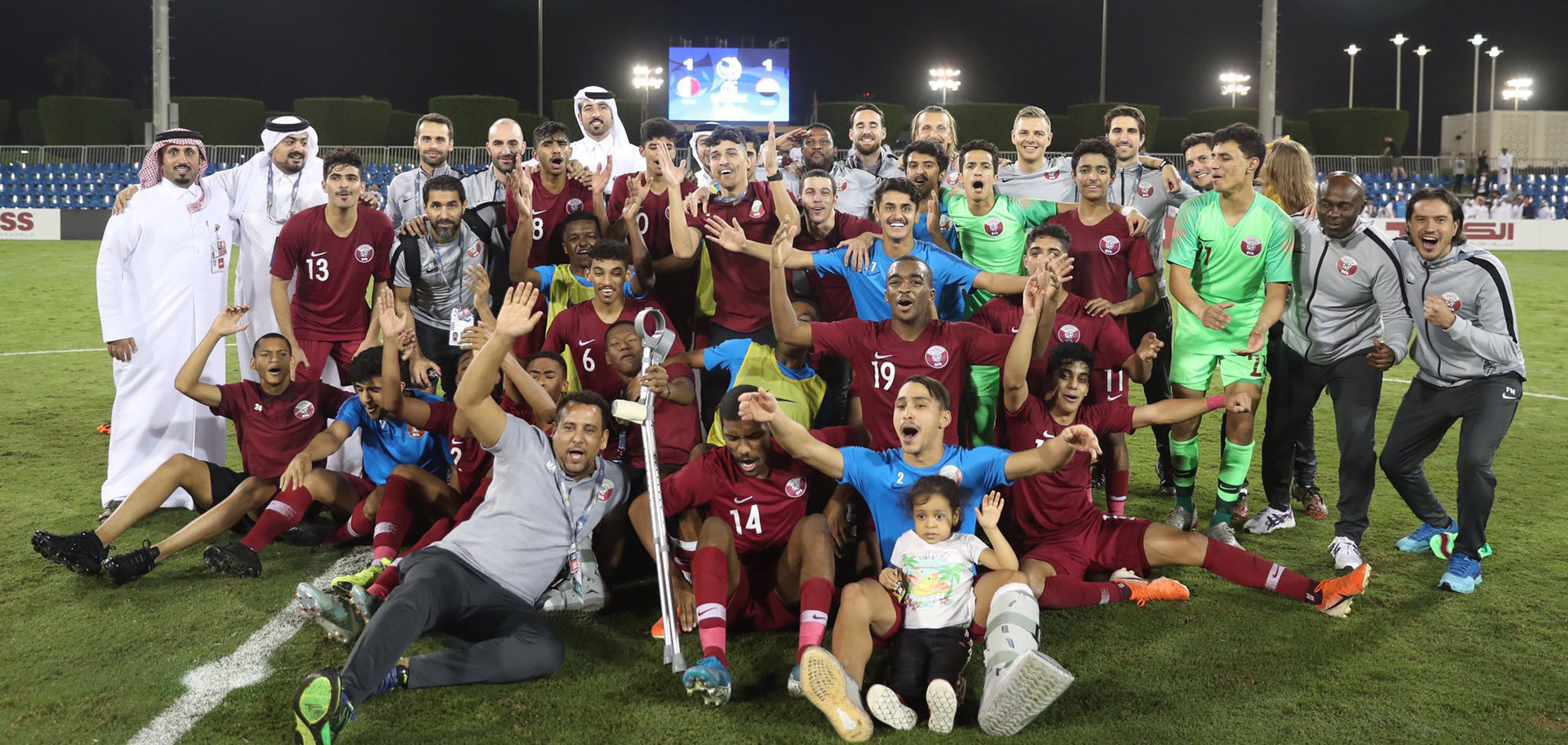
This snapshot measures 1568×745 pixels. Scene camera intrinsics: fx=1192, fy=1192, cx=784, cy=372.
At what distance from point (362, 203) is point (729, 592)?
424 centimetres

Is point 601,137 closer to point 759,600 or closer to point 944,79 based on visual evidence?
point 759,600

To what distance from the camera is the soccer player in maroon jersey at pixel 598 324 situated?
6.32 metres

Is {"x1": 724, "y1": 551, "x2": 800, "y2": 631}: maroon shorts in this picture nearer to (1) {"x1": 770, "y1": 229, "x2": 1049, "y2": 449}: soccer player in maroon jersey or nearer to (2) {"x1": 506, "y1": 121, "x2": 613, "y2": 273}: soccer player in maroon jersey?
(1) {"x1": 770, "y1": 229, "x2": 1049, "y2": 449}: soccer player in maroon jersey

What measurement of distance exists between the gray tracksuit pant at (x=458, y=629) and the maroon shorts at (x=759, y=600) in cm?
81

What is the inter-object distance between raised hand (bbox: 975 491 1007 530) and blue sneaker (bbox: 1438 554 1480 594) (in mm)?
2523

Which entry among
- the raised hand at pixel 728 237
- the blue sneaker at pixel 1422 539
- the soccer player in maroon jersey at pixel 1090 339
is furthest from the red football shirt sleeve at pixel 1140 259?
the raised hand at pixel 728 237

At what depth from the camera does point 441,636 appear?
5.27 meters

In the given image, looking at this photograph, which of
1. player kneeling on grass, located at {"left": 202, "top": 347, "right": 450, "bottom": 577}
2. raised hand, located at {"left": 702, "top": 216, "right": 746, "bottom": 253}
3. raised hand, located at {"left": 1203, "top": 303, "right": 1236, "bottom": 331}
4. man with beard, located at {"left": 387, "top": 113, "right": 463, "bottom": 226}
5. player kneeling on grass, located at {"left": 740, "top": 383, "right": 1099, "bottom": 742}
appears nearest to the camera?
player kneeling on grass, located at {"left": 740, "top": 383, "right": 1099, "bottom": 742}

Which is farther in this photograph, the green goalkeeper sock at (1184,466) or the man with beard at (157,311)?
the man with beard at (157,311)

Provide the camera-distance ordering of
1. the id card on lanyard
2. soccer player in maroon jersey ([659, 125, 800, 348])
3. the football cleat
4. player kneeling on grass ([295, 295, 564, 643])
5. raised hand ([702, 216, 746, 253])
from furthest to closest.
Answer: soccer player in maroon jersey ([659, 125, 800, 348]) < raised hand ([702, 216, 746, 253]) < the football cleat < player kneeling on grass ([295, 295, 564, 643]) < the id card on lanyard

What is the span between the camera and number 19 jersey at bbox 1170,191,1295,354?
654 centimetres

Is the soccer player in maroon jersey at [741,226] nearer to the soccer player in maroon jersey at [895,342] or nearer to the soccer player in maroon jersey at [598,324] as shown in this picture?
the soccer player in maroon jersey at [598,324]

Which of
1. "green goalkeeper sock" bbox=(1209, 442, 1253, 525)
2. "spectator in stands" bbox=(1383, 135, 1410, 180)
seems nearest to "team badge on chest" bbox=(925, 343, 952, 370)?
"green goalkeeper sock" bbox=(1209, 442, 1253, 525)

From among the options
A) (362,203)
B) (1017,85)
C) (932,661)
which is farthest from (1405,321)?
(1017,85)
